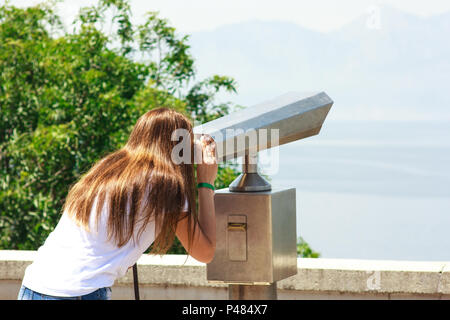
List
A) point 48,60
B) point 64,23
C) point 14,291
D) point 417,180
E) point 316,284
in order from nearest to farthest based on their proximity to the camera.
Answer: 1. point 316,284
2. point 14,291
3. point 48,60
4. point 64,23
5. point 417,180

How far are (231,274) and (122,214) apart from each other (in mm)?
457

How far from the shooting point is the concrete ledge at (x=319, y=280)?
123 inches

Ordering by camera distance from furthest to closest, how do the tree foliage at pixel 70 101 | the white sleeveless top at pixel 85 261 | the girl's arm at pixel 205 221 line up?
the tree foliage at pixel 70 101
the girl's arm at pixel 205 221
the white sleeveless top at pixel 85 261

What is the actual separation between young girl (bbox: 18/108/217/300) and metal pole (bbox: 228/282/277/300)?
0.25m

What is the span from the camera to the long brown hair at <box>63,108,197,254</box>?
1.94 metres

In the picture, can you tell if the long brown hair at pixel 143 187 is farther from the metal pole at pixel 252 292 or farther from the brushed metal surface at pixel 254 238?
the metal pole at pixel 252 292

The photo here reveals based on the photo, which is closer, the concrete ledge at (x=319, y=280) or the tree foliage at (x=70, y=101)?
the concrete ledge at (x=319, y=280)

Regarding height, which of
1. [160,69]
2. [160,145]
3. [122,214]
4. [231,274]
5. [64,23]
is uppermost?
[64,23]

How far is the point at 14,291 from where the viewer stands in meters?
3.44

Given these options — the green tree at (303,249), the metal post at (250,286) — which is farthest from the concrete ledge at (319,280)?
the green tree at (303,249)

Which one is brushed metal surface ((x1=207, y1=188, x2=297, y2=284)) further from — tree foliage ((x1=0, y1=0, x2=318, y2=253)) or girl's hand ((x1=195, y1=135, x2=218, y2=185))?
tree foliage ((x1=0, y1=0, x2=318, y2=253))

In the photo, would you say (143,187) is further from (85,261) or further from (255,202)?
(255,202)
